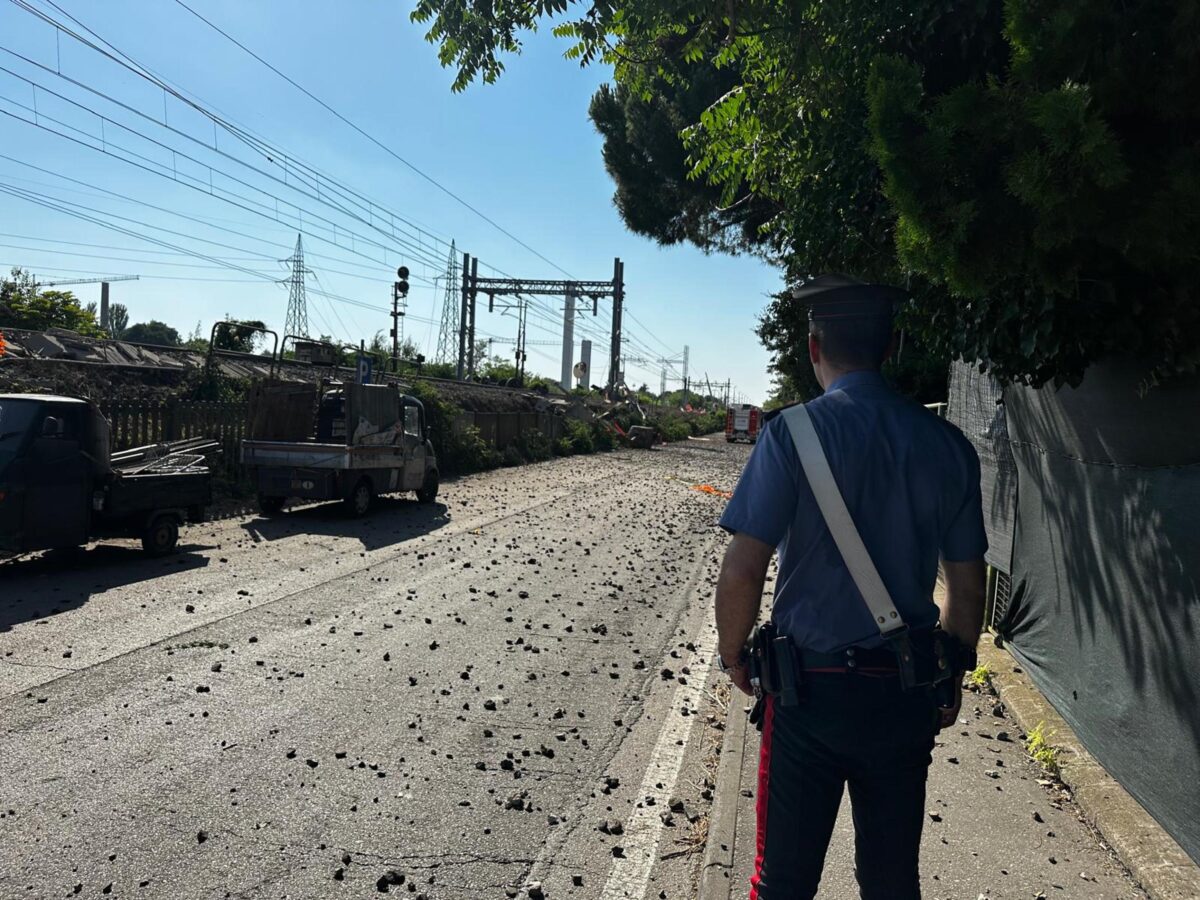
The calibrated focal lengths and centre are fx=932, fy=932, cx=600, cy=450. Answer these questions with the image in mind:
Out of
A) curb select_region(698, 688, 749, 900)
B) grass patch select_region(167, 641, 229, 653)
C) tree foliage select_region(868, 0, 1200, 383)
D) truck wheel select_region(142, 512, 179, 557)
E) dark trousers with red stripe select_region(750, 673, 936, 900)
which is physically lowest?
curb select_region(698, 688, 749, 900)

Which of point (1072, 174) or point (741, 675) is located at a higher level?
point (1072, 174)

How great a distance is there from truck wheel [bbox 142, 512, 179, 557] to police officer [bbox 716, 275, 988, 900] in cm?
1003

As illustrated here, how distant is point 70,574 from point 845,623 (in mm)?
9801

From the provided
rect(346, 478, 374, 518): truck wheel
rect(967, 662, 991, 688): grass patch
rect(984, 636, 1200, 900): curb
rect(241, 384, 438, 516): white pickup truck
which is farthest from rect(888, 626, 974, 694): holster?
rect(346, 478, 374, 518): truck wheel

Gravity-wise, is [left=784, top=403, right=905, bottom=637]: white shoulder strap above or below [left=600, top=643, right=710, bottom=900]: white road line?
above

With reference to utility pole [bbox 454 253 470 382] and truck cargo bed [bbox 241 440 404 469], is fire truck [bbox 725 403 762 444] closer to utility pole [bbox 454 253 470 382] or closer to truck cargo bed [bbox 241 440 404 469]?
utility pole [bbox 454 253 470 382]

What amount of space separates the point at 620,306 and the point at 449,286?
1104 centimetres

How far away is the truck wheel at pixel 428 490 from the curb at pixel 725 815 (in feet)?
41.4

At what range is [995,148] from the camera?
3.90 meters

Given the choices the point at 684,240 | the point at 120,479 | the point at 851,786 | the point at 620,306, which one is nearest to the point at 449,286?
the point at 620,306

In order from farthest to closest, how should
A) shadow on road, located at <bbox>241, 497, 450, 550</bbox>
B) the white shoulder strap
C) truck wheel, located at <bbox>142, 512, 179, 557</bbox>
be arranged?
1. shadow on road, located at <bbox>241, 497, 450, 550</bbox>
2. truck wheel, located at <bbox>142, 512, 179, 557</bbox>
3. the white shoulder strap

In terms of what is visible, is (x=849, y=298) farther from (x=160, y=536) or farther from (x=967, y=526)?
(x=160, y=536)

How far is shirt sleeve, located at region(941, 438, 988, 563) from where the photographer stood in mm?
2682

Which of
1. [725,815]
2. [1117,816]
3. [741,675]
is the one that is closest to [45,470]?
[725,815]
